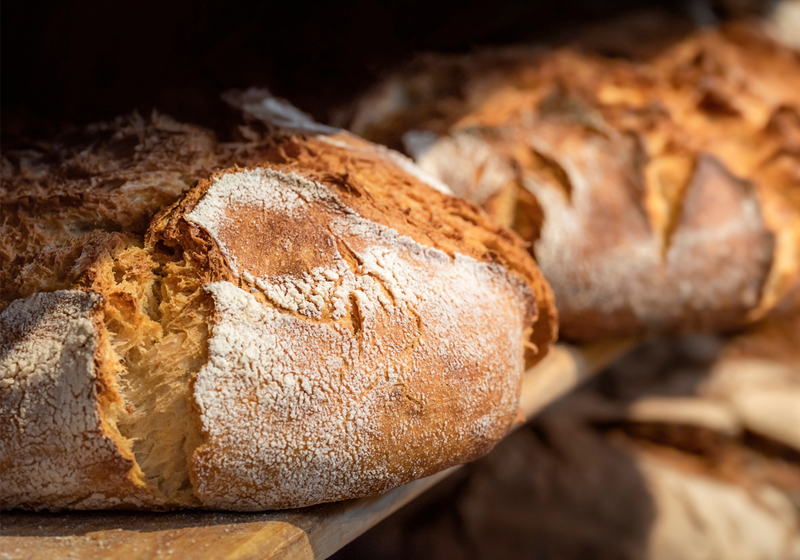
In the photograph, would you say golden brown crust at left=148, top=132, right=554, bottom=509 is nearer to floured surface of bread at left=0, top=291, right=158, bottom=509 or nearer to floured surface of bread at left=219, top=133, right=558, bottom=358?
floured surface of bread at left=219, top=133, right=558, bottom=358

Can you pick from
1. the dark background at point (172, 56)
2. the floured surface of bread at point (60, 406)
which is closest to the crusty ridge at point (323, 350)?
the floured surface of bread at point (60, 406)

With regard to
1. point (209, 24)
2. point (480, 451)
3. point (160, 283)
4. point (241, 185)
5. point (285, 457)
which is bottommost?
point (480, 451)

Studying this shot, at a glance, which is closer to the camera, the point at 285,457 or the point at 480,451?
the point at 285,457

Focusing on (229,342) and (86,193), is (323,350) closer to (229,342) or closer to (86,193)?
(229,342)

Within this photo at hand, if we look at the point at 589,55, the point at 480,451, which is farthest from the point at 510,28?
the point at 480,451

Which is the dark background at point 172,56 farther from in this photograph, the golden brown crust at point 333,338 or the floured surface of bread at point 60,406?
the floured surface of bread at point 60,406

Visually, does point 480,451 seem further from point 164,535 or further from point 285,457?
point 164,535

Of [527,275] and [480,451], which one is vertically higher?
[527,275]
